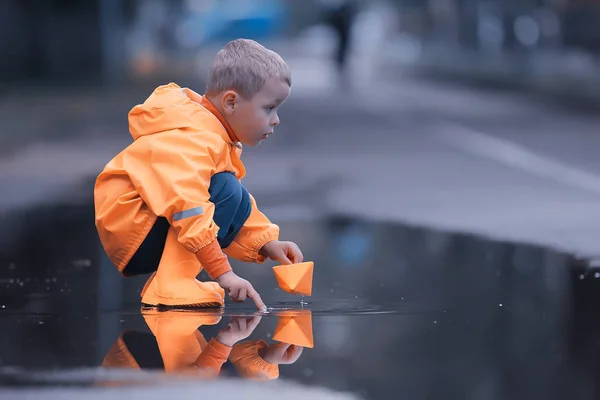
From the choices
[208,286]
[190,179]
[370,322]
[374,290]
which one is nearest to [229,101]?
[190,179]

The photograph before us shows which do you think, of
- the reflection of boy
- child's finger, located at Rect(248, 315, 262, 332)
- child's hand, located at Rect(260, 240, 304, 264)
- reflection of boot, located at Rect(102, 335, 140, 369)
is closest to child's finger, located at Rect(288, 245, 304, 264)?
child's hand, located at Rect(260, 240, 304, 264)

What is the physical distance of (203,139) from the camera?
182 inches

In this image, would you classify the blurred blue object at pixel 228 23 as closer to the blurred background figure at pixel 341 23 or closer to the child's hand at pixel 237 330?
the blurred background figure at pixel 341 23

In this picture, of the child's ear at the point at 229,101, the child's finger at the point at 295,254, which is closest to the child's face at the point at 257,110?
the child's ear at the point at 229,101

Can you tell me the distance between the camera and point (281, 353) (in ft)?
13.0

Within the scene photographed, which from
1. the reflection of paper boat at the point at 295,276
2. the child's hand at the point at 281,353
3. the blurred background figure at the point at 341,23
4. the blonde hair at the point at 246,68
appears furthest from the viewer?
the blurred background figure at the point at 341,23

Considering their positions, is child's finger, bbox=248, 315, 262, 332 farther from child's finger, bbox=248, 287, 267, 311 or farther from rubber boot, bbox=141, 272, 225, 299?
rubber boot, bbox=141, 272, 225, 299

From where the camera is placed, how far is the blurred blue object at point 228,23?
5522 centimetres

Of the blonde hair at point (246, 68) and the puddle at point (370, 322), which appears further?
the blonde hair at point (246, 68)

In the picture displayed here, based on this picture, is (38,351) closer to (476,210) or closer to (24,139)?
(476,210)

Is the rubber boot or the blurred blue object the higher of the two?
the blurred blue object

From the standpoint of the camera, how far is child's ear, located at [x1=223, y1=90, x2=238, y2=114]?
15.5 ft

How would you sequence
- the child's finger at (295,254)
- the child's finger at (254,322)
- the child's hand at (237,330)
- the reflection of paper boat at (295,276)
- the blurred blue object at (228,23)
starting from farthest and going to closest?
the blurred blue object at (228,23) < the child's finger at (295,254) < the reflection of paper boat at (295,276) < the child's finger at (254,322) < the child's hand at (237,330)

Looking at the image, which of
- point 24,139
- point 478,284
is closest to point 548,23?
point 24,139
